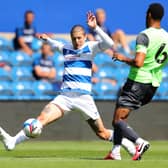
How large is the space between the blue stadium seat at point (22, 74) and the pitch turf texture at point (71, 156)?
2.20m

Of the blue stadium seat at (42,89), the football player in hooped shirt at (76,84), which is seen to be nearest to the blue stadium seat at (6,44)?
the blue stadium seat at (42,89)

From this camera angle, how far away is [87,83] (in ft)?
43.3

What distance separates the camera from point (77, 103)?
13.1 metres

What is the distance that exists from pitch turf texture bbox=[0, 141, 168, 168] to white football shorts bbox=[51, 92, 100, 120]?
0.72m

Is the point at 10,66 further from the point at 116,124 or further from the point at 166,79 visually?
the point at 116,124

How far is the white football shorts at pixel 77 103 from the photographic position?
1308cm

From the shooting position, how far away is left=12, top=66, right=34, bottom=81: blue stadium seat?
2130 centimetres

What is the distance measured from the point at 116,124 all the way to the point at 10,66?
952cm

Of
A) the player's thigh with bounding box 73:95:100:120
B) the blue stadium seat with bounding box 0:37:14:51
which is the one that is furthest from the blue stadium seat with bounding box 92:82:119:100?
the player's thigh with bounding box 73:95:100:120

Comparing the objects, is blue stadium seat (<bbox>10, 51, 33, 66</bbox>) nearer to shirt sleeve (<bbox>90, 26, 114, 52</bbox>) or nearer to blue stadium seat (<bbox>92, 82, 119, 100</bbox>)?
blue stadium seat (<bbox>92, 82, 119, 100</bbox>)

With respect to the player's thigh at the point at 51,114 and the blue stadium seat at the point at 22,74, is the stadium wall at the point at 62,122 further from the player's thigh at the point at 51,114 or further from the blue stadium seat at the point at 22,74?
the player's thigh at the point at 51,114

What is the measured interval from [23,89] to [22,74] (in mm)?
455

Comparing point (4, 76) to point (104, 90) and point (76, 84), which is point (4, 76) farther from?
point (76, 84)

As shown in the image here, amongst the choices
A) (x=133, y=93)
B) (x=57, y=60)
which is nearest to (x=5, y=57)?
(x=57, y=60)
